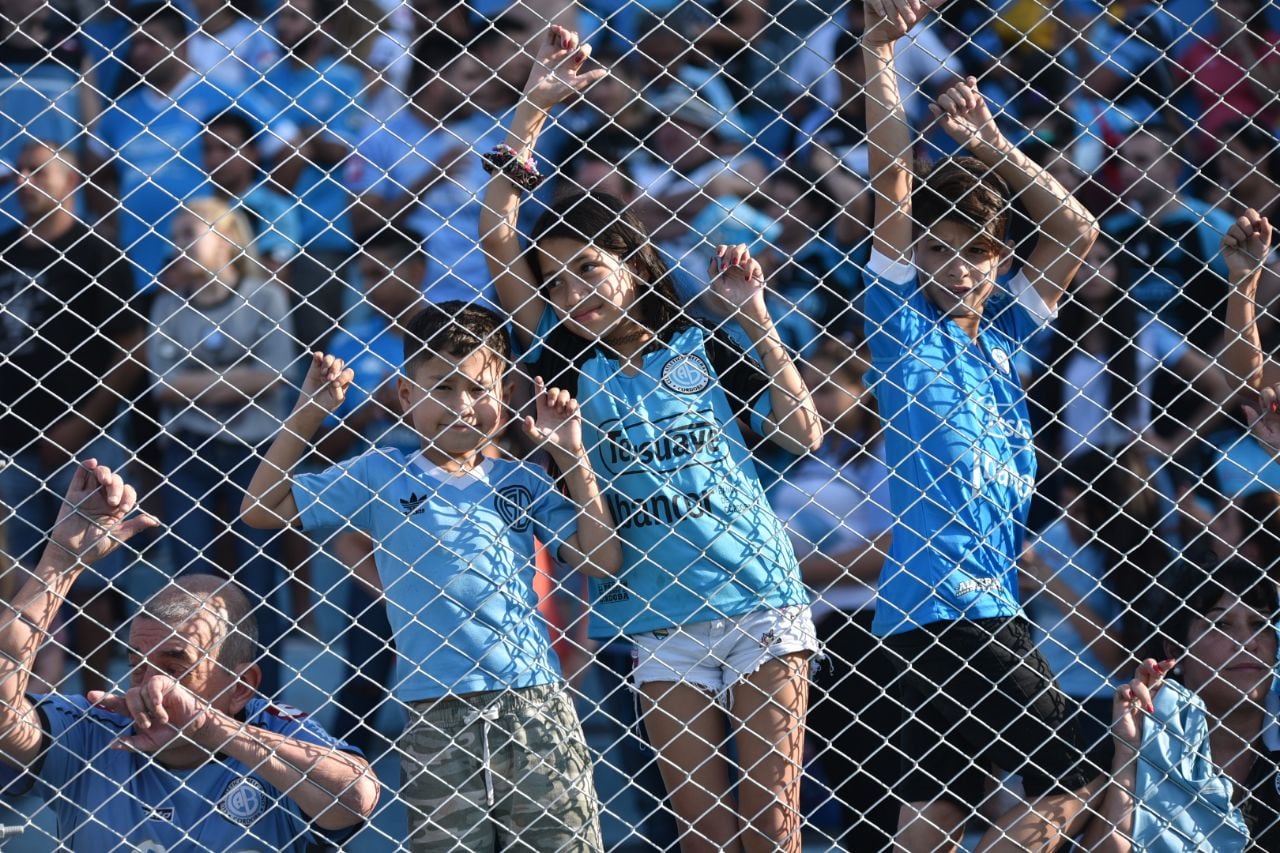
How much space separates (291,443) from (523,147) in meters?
0.77

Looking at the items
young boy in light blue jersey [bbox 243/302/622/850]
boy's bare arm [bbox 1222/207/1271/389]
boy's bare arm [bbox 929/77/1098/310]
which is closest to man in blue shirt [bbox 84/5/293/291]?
young boy in light blue jersey [bbox 243/302/622/850]

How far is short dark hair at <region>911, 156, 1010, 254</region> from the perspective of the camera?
133 inches

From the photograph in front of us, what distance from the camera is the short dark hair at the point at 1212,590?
3.54 metres

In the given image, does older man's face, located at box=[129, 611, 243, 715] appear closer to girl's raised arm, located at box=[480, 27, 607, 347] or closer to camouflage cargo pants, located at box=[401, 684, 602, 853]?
camouflage cargo pants, located at box=[401, 684, 602, 853]

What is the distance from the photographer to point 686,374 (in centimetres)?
328

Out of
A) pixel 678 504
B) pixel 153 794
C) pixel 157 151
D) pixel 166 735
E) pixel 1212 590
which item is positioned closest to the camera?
pixel 166 735

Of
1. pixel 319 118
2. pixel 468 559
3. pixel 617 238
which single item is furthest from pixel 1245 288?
pixel 319 118

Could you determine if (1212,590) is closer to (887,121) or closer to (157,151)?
(887,121)

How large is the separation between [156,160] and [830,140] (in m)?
2.16

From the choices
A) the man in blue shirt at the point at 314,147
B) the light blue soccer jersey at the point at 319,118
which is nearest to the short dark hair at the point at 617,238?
the man in blue shirt at the point at 314,147

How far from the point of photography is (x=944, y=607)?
3.20 m

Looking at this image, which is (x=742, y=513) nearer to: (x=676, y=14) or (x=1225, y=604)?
(x=1225, y=604)

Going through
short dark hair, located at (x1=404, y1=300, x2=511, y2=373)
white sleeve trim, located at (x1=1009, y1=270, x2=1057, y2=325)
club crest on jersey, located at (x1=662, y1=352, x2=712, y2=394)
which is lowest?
club crest on jersey, located at (x1=662, y1=352, x2=712, y2=394)

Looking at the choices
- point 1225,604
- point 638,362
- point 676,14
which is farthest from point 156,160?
point 1225,604
